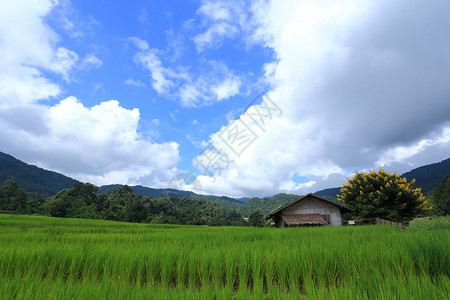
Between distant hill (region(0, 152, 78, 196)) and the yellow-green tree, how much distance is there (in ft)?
395

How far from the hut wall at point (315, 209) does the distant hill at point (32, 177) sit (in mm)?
114727

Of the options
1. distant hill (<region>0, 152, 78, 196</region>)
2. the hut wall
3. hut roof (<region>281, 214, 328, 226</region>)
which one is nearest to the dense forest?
distant hill (<region>0, 152, 78, 196</region>)

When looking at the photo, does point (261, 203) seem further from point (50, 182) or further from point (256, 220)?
point (50, 182)

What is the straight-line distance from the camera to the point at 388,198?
20.9 meters

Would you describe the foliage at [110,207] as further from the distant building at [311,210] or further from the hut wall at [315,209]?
the hut wall at [315,209]

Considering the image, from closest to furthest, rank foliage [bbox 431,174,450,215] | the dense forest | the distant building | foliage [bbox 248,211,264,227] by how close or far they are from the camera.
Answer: the distant building
foliage [bbox 431,174,450,215]
the dense forest
foliage [bbox 248,211,264,227]

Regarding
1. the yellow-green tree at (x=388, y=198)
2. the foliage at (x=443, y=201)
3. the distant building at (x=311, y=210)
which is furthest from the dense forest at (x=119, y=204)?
the yellow-green tree at (x=388, y=198)

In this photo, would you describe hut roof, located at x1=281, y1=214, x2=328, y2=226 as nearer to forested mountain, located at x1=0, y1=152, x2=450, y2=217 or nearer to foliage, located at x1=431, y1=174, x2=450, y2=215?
foliage, located at x1=431, y1=174, x2=450, y2=215

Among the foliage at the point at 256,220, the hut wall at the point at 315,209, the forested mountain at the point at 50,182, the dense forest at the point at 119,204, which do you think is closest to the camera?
the hut wall at the point at 315,209

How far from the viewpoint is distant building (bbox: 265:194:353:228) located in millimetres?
20070

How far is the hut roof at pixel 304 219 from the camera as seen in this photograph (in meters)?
18.9

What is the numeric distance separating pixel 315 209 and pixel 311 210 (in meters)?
0.43

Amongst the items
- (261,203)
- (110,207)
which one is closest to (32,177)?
(110,207)

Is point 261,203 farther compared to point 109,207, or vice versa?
point 261,203
